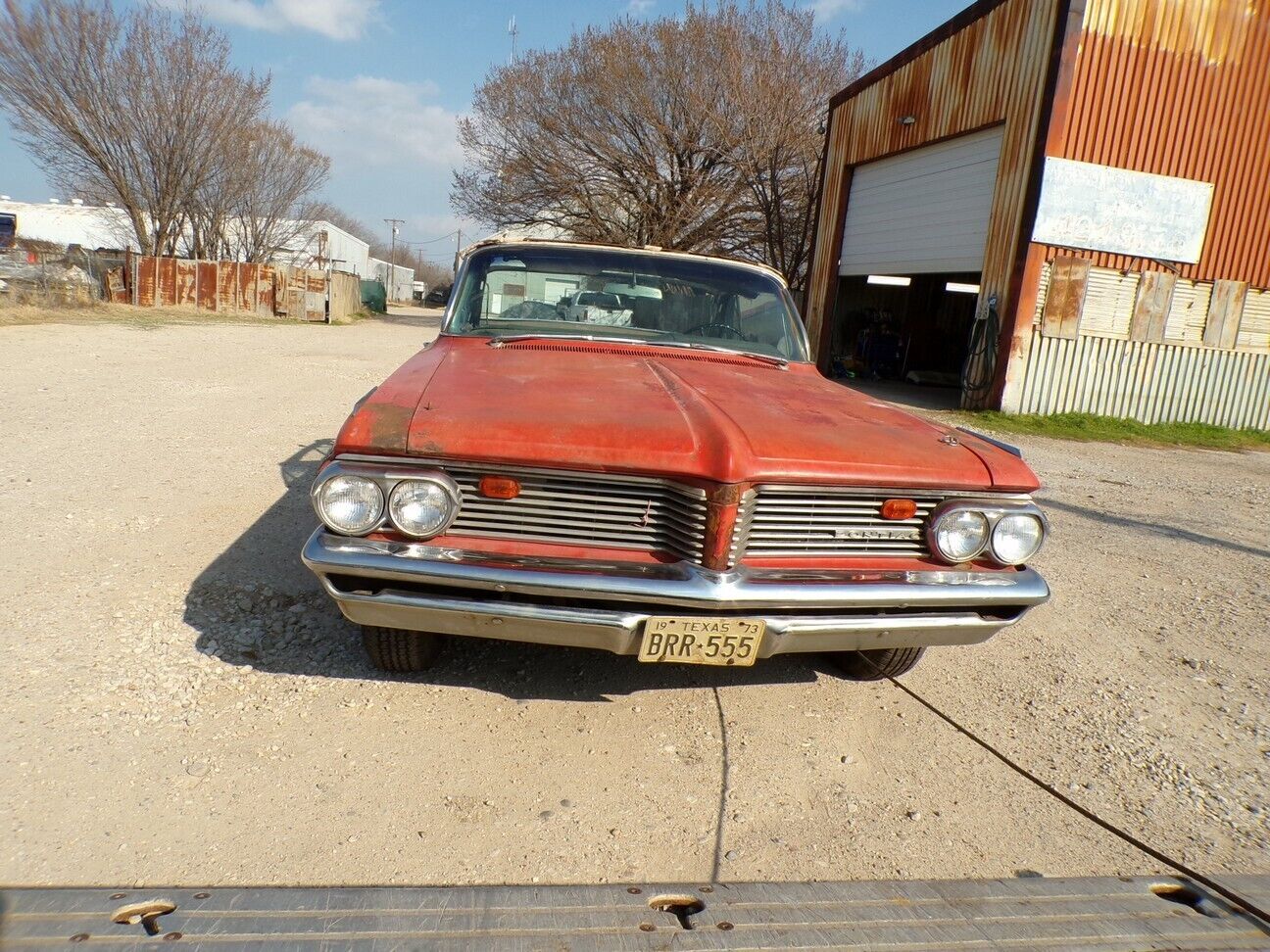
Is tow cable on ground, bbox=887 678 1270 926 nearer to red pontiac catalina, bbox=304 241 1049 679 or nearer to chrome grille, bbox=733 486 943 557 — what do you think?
red pontiac catalina, bbox=304 241 1049 679

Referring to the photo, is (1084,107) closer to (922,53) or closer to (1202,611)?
(922,53)

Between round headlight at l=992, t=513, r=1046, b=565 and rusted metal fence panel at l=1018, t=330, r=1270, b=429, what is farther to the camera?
rusted metal fence panel at l=1018, t=330, r=1270, b=429

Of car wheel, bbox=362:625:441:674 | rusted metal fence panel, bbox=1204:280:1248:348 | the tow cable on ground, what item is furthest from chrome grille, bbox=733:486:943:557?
rusted metal fence panel, bbox=1204:280:1248:348

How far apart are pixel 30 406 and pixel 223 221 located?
27155mm

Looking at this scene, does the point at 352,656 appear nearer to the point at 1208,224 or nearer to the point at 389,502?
the point at 389,502

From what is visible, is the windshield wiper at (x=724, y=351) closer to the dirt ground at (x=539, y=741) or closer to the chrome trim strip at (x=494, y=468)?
the dirt ground at (x=539, y=741)

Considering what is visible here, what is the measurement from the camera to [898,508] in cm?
250

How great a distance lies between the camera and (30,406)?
24.2 feet

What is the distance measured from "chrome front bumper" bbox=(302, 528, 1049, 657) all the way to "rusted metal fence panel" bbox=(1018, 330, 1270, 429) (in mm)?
10656

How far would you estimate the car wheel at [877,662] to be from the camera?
3.12 m

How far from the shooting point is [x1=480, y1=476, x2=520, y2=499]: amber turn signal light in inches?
91.9

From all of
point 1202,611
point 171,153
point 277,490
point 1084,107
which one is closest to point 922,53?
point 1084,107

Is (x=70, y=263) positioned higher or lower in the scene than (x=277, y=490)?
higher


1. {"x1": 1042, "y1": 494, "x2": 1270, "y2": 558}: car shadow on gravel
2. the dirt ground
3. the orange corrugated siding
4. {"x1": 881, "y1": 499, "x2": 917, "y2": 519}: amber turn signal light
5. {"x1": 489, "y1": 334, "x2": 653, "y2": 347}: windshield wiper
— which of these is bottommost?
the dirt ground
